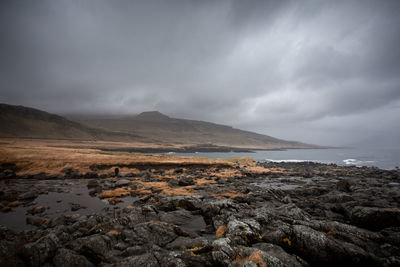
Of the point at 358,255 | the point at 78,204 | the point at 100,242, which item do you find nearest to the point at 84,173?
the point at 78,204

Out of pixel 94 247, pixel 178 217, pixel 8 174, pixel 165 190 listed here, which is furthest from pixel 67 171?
pixel 94 247

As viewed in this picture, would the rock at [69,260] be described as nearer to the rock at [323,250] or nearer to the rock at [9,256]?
the rock at [9,256]

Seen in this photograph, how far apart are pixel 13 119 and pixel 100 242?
271 m

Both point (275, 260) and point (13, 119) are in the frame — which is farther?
point (13, 119)

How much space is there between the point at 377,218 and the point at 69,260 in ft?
63.0

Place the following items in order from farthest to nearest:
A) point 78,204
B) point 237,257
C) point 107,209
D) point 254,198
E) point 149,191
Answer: point 149,191, point 254,198, point 78,204, point 107,209, point 237,257

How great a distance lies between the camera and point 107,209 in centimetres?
1750

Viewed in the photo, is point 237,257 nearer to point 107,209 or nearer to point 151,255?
point 151,255

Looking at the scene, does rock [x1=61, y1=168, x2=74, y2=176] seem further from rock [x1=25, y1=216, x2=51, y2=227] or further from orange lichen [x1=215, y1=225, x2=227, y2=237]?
orange lichen [x1=215, y1=225, x2=227, y2=237]

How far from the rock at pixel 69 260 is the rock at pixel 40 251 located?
0.62m

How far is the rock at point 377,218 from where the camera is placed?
11.2 metres

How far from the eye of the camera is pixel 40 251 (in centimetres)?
853

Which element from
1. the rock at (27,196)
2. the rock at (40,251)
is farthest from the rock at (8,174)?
the rock at (40,251)

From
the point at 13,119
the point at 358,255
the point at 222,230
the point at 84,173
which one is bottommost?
the point at 84,173
